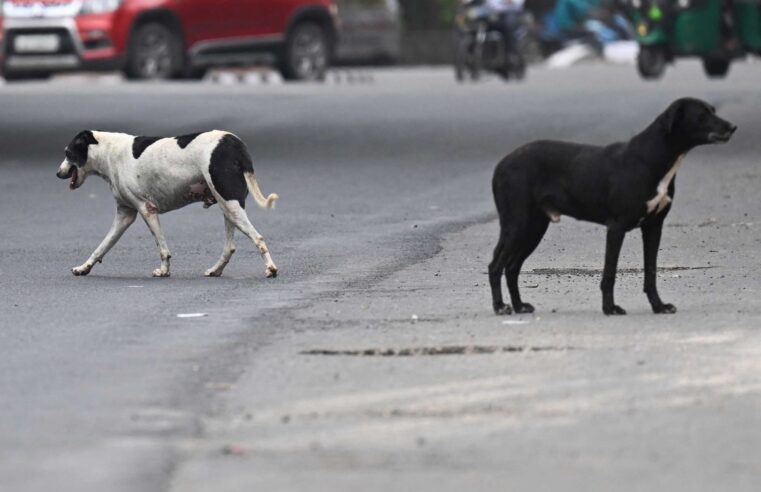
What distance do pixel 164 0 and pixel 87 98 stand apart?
5.67 feet

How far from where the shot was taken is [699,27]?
3088 centimetres

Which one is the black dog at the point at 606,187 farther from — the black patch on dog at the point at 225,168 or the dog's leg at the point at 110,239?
the dog's leg at the point at 110,239

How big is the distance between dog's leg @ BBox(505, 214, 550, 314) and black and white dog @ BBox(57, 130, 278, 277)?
2.00 metres

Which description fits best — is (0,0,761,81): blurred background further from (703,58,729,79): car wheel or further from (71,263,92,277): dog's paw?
(71,263,92,277): dog's paw

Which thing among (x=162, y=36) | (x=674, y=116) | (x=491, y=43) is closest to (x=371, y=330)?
(x=674, y=116)

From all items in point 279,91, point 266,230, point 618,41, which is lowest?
point 618,41

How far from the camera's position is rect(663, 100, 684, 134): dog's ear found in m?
9.78

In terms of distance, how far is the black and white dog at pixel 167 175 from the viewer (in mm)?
11945

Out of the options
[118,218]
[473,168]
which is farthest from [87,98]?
[118,218]

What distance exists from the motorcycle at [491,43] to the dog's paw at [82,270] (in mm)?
24492

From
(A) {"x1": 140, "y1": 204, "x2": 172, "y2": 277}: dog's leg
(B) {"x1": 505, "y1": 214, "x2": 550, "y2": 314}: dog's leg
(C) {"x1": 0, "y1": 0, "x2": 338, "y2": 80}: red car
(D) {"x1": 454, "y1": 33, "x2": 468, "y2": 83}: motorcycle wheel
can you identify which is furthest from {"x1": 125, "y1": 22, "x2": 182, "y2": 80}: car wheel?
(B) {"x1": 505, "y1": 214, "x2": 550, "y2": 314}: dog's leg

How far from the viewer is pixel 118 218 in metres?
12.4

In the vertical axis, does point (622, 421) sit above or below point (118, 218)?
above

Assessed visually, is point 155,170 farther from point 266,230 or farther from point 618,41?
point 618,41
